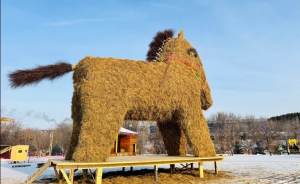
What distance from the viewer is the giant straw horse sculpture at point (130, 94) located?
7.56m

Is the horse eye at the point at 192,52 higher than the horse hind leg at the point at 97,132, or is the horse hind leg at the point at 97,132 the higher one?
the horse eye at the point at 192,52

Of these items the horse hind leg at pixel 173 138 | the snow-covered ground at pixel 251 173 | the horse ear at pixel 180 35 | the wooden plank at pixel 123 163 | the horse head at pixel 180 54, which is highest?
the horse ear at pixel 180 35

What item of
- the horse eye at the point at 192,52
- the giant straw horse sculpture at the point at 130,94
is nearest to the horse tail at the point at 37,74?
the giant straw horse sculpture at the point at 130,94

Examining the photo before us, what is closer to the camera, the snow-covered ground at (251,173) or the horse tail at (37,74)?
the horse tail at (37,74)

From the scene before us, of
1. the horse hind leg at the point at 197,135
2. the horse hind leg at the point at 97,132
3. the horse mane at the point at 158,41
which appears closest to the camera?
the horse hind leg at the point at 97,132

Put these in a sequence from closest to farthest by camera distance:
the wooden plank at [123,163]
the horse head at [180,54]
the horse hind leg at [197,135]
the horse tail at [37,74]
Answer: the wooden plank at [123,163] → the horse tail at [37,74] → the horse hind leg at [197,135] → the horse head at [180,54]

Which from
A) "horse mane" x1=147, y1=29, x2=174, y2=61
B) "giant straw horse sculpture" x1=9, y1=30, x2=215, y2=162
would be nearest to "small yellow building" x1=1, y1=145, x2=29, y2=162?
"giant straw horse sculpture" x1=9, y1=30, x2=215, y2=162

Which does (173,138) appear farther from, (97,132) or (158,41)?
(97,132)

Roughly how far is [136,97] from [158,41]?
10.1 feet

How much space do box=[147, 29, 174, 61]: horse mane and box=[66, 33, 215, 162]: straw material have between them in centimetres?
30

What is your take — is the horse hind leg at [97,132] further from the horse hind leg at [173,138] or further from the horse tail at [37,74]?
the horse hind leg at [173,138]

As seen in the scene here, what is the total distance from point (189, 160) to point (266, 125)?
106 feet

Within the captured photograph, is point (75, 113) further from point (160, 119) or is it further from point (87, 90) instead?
point (160, 119)

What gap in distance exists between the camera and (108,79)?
313 inches
